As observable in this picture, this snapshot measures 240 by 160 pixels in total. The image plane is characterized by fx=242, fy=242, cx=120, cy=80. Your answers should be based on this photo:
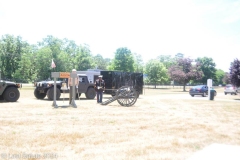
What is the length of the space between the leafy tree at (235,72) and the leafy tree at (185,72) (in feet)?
67.6

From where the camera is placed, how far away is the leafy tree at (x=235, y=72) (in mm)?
24141

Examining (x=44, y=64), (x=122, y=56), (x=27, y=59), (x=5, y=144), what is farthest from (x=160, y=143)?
(x=122, y=56)

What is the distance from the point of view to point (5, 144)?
4.86 m

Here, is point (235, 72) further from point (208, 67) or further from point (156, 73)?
point (208, 67)

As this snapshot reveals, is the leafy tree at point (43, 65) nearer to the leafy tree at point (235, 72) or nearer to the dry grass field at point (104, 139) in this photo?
the leafy tree at point (235, 72)

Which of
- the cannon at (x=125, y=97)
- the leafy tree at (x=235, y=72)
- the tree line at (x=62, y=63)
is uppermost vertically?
the tree line at (x=62, y=63)

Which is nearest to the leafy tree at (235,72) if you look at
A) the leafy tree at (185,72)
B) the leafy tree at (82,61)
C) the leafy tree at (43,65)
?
the leafy tree at (185,72)

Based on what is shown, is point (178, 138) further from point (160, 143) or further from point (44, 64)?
point (44, 64)

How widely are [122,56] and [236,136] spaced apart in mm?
53378

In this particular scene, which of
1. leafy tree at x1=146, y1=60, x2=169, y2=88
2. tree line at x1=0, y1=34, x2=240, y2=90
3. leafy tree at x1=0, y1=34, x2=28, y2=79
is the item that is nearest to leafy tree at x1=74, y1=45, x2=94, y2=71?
tree line at x1=0, y1=34, x2=240, y2=90

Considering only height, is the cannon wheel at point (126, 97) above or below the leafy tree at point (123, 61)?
below

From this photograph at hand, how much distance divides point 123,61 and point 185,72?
1654 centimetres

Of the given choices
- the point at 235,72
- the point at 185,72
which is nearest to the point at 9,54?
the point at 185,72

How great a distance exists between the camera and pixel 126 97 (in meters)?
13.4
